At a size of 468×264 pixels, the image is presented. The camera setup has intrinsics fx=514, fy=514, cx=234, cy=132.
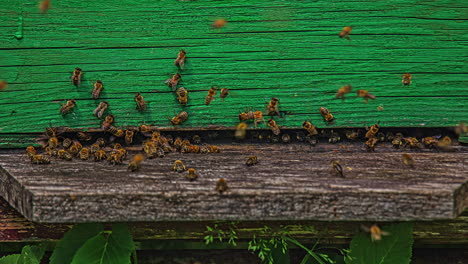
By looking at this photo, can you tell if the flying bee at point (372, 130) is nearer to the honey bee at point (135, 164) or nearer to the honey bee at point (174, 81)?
the honey bee at point (174, 81)

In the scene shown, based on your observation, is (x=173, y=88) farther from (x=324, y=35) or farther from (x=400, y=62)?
(x=400, y=62)

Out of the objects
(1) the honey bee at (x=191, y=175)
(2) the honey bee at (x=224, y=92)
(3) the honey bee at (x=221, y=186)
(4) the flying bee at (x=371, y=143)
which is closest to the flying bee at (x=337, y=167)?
(4) the flying bee at (x=371, y=143)

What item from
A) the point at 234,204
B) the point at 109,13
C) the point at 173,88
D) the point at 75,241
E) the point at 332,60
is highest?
the point at 109,13

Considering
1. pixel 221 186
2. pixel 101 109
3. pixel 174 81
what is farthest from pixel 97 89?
pixel 221 186

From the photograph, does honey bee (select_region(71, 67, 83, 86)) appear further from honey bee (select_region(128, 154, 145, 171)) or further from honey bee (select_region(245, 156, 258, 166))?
honey bee (select_region(245, 156, 258, 166))

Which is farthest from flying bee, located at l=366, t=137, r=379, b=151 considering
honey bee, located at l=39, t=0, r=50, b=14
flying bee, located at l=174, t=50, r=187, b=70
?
honey bee, located at l=39, t=0, r=50, b=14

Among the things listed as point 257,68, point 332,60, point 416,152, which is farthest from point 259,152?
point 416,152

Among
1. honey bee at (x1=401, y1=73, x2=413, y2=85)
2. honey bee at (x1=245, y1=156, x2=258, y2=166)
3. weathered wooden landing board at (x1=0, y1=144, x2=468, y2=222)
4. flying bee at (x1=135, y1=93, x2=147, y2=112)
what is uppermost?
honey bee at (x1=401, y1=73, x2=413, y2=85)

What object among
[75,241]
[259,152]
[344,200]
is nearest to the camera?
[344,200]
